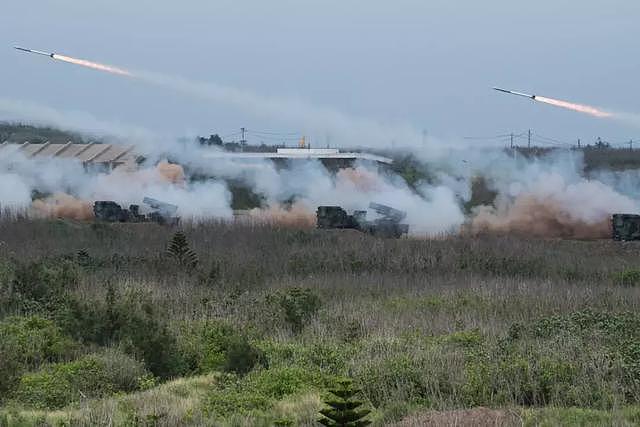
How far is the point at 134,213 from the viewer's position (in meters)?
55.1

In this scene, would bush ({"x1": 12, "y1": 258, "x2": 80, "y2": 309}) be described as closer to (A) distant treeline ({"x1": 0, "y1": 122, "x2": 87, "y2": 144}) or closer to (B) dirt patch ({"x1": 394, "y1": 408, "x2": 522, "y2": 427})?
(B) dirt patch ({"x1": 394, "y1": 408, "x2": 522, "y2": 427})

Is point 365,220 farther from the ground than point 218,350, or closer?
farther from the ground

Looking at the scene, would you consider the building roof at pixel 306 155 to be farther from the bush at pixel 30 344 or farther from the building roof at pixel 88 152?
the bush at pixel 30 344

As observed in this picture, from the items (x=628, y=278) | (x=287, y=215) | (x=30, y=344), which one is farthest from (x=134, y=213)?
(x=30, y=344)

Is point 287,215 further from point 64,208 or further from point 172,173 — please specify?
point 64,208

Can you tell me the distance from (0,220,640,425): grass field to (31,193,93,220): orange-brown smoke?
22.0m

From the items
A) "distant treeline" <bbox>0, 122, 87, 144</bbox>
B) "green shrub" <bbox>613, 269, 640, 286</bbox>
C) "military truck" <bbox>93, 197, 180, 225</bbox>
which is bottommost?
"green shrub" <bbox>613, 269, 640, 286</bbox>

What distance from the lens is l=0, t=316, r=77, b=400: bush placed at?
16.1 m

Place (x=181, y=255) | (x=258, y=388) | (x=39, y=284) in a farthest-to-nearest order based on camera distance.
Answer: (x=181, y=255) < (x=39, y=284) < (x=258, y=388)

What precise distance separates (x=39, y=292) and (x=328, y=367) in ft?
33.4

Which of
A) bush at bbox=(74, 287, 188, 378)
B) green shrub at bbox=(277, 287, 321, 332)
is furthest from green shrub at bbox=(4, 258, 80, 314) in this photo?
green shrub at bbox=(277, 287, 321, 332)

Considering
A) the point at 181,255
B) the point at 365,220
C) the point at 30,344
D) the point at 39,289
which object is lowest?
the point at 30,344

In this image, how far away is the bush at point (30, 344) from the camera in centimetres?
1606

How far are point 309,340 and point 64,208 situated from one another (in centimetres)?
4039
